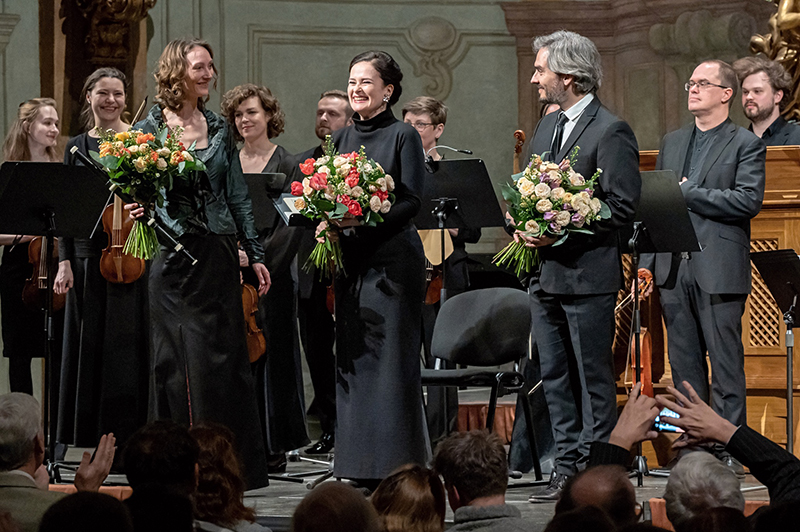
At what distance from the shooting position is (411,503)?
2814 millimetres

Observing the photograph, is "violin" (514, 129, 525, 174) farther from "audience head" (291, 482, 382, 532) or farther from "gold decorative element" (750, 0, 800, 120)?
"audience head" (291, 482, 382, 532)

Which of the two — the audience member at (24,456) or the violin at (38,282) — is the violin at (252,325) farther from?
the audience member at (24,456)

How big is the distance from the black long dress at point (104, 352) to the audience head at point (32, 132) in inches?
23.1

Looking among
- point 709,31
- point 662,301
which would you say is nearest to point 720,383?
point 662,301

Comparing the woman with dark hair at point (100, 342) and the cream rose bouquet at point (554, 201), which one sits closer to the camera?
the cream rose bouquet at point (554, 201)

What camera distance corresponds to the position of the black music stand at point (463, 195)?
557 centimetres

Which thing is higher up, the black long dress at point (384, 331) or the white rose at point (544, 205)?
the white rose at point (544, 205)

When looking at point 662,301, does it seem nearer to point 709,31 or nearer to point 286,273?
point 286,273

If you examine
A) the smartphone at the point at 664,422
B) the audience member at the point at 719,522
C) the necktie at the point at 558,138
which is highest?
the necktie at the point at 558,138

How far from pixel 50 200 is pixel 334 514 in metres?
3.25

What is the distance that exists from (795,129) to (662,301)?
1.70 m

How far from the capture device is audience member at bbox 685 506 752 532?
2320mm

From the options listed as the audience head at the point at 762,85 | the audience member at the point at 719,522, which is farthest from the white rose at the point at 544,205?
the audience head at the point at 762,85

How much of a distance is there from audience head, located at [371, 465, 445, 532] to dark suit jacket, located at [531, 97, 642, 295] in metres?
2.02
